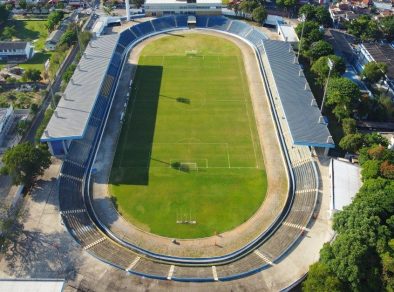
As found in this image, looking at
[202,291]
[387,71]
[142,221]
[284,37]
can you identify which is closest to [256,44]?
[284,37]

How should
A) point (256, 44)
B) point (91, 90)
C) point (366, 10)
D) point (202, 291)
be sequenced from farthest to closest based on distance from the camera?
point (366, 10) < point (256, 44) < point (91, 90) < point (202, 291)

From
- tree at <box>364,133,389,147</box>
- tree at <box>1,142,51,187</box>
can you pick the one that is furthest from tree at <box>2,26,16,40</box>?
tree at <box>364,133,389,147</box>

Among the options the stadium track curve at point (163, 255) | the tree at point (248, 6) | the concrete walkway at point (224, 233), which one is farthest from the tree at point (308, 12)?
the stadium track curve at point (163, 255)

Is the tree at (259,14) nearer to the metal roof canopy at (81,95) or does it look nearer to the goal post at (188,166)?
the metal roof canopy at (81,95)

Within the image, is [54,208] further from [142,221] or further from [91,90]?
[91,90]

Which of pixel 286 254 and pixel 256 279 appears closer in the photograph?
pixel 256 279
